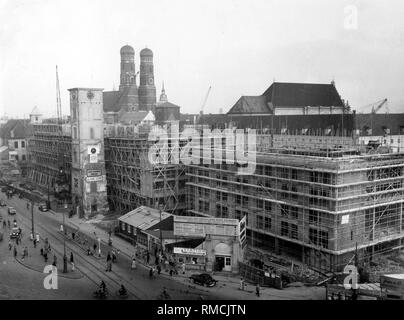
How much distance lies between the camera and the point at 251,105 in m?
86.6

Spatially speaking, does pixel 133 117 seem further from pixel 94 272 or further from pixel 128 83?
pixel 94 272

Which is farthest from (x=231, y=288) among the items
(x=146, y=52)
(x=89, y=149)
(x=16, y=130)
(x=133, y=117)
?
(x=146, y=52)

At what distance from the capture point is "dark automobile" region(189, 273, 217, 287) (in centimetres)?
2834

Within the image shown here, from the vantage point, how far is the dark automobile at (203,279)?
93.0ft

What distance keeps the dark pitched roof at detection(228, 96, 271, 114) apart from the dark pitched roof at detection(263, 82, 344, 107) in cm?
142

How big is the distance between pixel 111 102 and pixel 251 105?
2703 cm

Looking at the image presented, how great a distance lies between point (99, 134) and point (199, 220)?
69.4ft

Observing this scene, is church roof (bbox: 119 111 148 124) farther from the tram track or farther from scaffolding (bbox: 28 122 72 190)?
the tram track

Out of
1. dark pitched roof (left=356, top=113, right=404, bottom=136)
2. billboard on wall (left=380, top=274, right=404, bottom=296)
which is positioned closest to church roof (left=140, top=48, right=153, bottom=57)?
dark pitched roof (left=356, top=113, right=404, bottom=136)

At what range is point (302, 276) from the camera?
29.7 metres

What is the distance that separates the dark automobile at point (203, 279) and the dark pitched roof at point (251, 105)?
59.6 meters

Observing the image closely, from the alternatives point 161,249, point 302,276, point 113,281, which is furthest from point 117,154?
point 302,276

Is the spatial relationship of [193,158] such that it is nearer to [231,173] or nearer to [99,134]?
[231,173]

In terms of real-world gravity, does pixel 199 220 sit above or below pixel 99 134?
below
